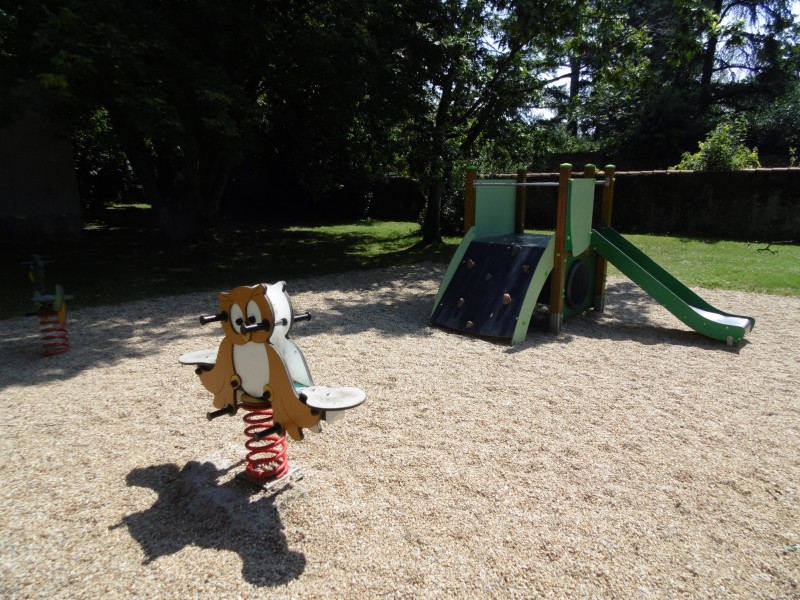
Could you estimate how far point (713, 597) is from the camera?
2416 millimetres

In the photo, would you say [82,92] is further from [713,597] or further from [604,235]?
[713,597]

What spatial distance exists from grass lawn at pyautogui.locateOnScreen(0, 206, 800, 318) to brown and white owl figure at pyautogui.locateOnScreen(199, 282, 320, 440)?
5995 millimetres

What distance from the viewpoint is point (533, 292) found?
6434mm

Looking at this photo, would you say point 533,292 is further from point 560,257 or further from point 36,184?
point 36,184

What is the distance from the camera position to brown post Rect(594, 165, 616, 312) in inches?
296

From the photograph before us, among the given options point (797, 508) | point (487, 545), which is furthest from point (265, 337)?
point (797, 508)

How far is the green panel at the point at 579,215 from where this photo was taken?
21.6ft

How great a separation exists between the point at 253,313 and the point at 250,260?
9.51 metres

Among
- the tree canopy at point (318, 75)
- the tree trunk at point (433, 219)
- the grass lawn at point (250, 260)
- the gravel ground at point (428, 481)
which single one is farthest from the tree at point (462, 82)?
the gravel ground at point (428, 481)

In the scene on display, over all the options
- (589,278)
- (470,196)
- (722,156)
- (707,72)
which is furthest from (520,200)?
(707,72)

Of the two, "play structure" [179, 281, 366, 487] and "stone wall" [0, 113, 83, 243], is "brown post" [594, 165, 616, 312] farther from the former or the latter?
"stone wall" [0, 113, 83, 243]

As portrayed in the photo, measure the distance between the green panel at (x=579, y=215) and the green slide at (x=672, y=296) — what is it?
250mm

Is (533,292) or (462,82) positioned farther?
(462,82)

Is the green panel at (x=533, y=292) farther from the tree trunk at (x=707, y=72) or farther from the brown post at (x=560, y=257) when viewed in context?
the tree trunk at (x=707, y=72)
